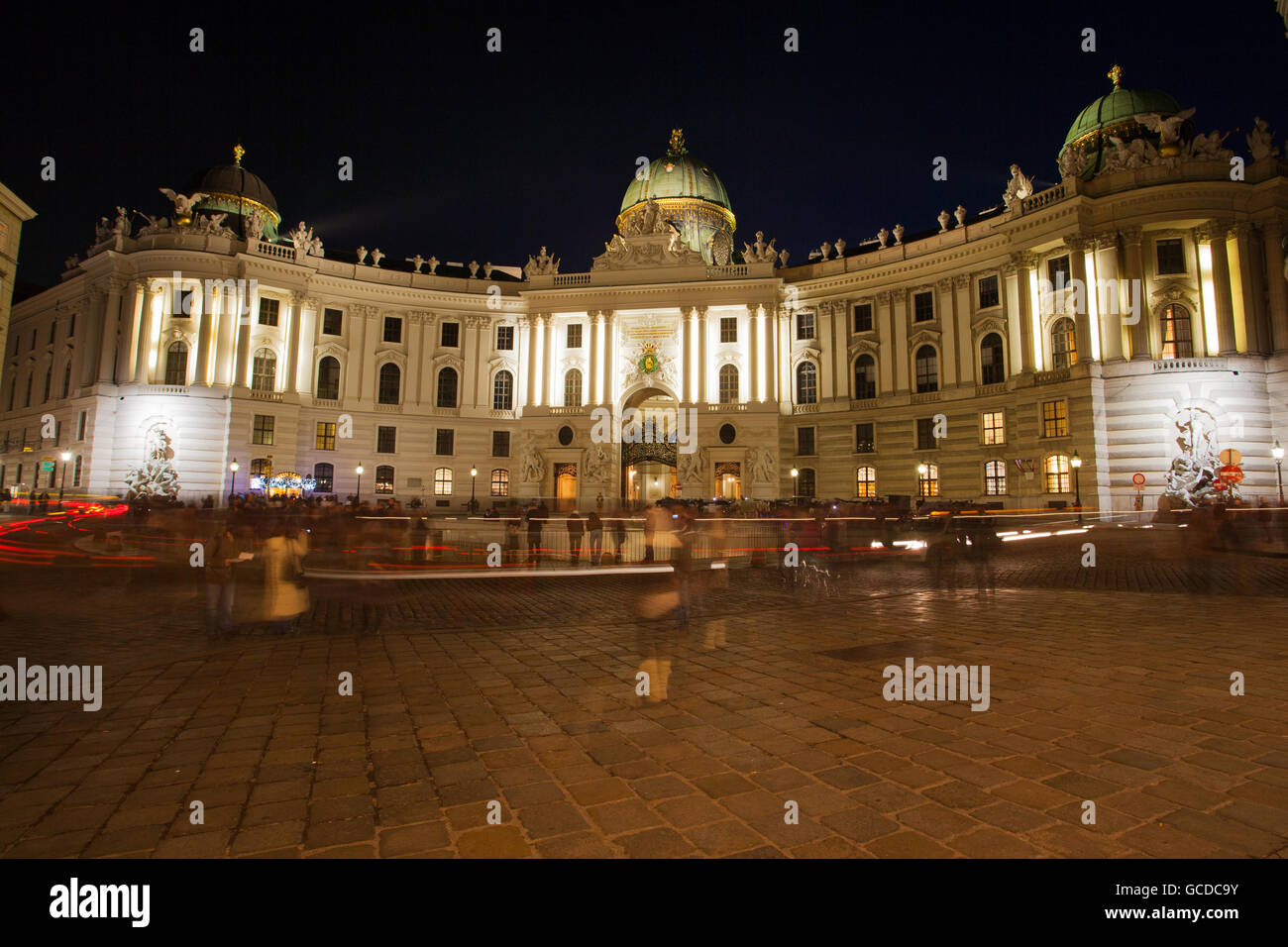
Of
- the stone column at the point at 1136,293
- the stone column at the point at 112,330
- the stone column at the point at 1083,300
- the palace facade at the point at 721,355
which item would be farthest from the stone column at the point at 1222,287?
the stone column at the point at 112,330

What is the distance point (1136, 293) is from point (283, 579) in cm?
4136

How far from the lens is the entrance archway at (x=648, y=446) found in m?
47.5

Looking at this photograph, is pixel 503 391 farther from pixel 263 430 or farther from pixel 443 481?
pixel 263 430

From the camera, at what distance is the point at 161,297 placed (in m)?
42.3

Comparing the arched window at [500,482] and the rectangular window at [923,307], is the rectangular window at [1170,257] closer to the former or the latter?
the rectangular window at [923,307]

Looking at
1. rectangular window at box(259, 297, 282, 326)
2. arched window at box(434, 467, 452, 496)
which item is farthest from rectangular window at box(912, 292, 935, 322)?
rectangular window at box(259, 297, 282, 326)

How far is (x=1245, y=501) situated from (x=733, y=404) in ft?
91.5

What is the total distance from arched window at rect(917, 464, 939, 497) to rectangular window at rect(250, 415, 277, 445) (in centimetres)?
4381

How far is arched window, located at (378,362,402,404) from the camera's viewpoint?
48.3 metres

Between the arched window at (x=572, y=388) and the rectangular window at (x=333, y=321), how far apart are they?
17.2 m

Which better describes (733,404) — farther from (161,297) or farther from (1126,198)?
(161,297)

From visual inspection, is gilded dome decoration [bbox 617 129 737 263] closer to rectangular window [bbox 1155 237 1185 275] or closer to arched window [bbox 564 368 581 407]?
arched window [bbox 564 368 581 407]

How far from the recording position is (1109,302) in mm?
33875

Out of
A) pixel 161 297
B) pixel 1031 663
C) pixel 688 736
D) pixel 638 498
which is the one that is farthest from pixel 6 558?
pixel 638 498
